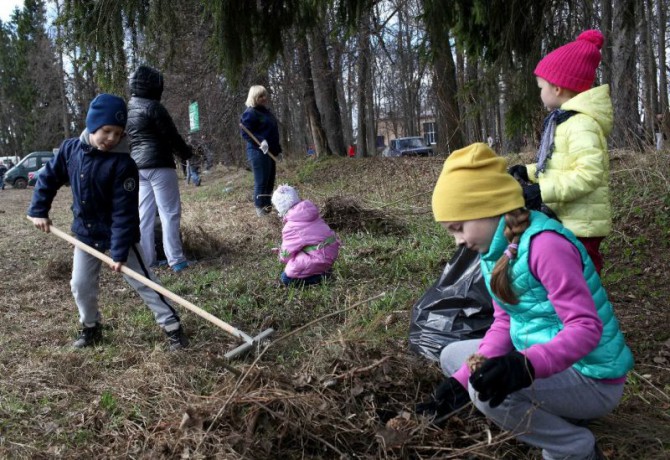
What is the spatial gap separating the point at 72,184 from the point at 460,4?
338 cm

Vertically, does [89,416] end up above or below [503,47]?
below

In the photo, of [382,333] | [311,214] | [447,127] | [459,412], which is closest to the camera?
[459,412]

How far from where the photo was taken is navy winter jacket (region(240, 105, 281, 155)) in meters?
8.06

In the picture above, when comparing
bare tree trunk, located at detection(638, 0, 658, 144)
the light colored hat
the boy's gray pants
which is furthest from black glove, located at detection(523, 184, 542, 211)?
bare tree trunk, located at detection(638, 0, 658, 144)

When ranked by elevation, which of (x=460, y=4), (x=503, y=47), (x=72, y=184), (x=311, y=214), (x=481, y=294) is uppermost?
(x=460, y=4)

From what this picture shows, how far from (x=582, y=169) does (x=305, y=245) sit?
8.05ft

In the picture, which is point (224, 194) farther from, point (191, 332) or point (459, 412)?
point (459, 412)

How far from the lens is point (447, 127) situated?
1136cm

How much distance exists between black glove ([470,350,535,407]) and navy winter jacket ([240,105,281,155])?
263 inches

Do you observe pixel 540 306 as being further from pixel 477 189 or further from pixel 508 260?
pixel 477 189

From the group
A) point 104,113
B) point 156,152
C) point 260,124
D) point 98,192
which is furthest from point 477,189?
point 260,124

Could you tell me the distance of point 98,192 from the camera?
11.9 ft

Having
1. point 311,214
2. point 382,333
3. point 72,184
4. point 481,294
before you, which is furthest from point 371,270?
point 72,184

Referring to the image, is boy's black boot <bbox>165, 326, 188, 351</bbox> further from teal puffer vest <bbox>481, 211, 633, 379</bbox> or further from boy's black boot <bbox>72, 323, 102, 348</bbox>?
teal puffer vest <bbox>481, 211, 633, 379</bbox>
